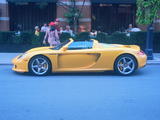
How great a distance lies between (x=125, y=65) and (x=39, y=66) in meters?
2.55

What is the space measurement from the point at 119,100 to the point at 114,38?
31.3 ft

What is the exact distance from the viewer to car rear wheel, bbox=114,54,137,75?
33.4ft

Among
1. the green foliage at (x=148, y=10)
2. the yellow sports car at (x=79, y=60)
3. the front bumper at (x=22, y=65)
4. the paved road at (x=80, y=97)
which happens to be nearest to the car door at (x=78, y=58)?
the yellow sports car at (x=79, y=60)

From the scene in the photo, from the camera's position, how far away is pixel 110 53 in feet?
33.2

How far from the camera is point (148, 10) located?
14.3 metres

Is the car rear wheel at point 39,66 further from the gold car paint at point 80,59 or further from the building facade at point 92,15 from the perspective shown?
the building facade at point 92,15

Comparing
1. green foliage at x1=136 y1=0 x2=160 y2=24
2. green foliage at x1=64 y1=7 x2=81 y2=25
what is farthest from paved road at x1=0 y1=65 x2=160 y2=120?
green foliage at x1=64 y1=7 x2=81 y2=25

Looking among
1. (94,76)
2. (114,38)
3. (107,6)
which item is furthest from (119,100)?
(107,6)

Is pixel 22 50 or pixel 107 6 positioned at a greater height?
pixel 107 6

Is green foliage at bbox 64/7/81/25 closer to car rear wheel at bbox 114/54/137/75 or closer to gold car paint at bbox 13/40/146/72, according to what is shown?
gold car paint at bbox 13/40/146/72

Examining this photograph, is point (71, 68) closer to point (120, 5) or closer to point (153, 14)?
point (153, 14)

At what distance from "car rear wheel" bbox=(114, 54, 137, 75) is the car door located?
25.9 inches

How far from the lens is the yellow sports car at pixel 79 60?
33.2 ft

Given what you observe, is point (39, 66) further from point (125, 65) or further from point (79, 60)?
point (125, 65)
